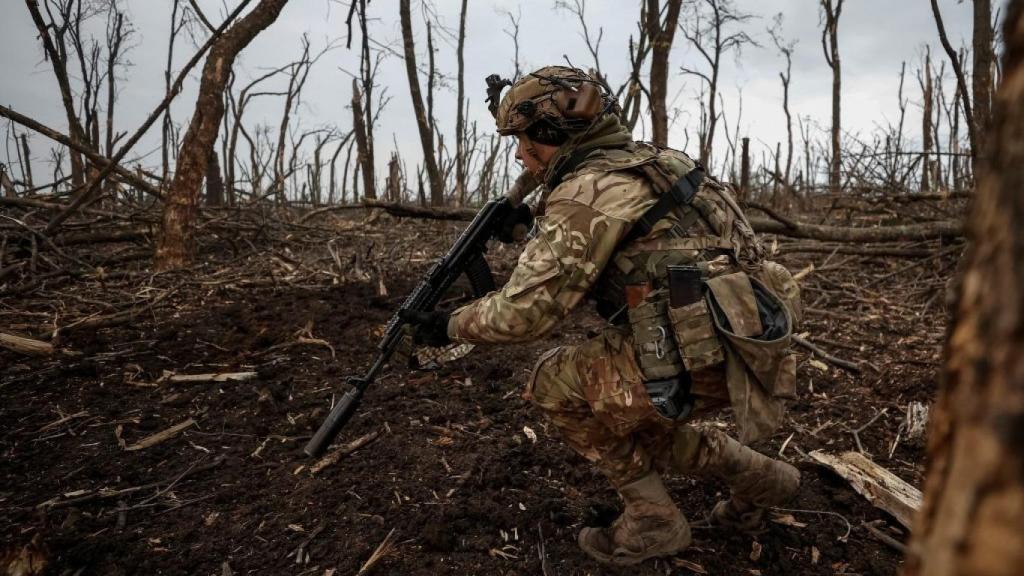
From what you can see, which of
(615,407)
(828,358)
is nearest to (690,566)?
(615,407)

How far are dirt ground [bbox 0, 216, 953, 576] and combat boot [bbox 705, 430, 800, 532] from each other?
0.37 feet

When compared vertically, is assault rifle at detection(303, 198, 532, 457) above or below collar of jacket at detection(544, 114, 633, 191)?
below

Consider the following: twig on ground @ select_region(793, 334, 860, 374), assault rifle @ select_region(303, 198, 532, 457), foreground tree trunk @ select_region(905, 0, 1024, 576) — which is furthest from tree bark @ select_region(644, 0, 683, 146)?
foreground tree trunk @ select_region(905, 0, 1024, 576)

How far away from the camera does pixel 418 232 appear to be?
7922 millimetres

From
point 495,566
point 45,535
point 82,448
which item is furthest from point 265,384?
point 495,566

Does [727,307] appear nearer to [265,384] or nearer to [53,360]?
[265,384]

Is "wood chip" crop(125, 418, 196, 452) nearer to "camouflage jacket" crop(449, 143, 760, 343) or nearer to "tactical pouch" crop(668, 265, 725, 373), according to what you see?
"camouflage jacket" crop(449, 143, 760, 343)

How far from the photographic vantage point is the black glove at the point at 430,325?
236 centimetres

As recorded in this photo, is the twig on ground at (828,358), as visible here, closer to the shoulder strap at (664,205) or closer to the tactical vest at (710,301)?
the tactical vest at (710,301)

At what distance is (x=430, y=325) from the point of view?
2377 mm

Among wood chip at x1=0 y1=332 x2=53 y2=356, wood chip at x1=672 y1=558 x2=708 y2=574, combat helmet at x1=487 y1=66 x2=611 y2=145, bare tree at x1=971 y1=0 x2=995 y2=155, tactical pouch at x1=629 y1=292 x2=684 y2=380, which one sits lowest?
wood chip at x1=672 y1=558 x2=708 y2=574

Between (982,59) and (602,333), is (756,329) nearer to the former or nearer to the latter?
(602,333)

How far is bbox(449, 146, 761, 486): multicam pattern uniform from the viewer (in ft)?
6.65

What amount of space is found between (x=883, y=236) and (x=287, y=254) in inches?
228
